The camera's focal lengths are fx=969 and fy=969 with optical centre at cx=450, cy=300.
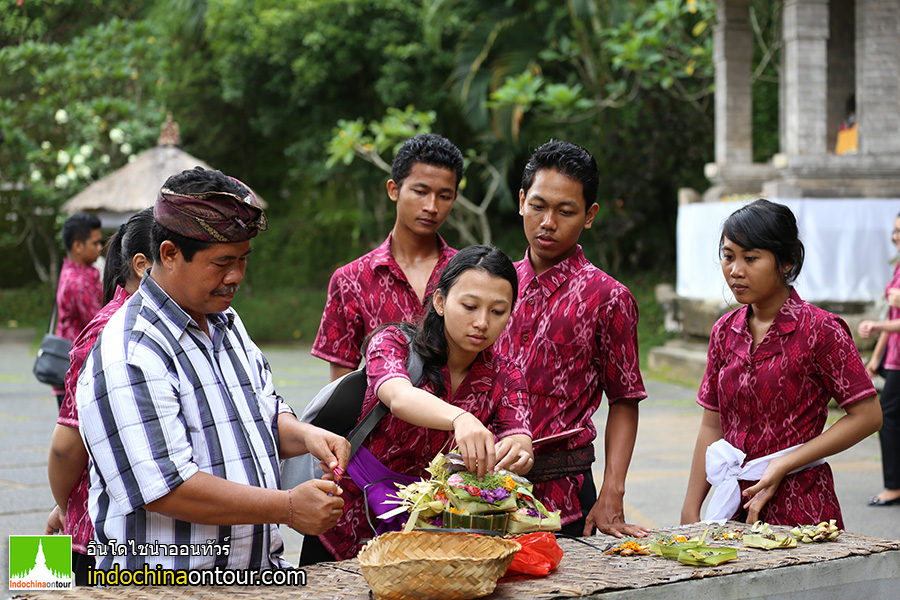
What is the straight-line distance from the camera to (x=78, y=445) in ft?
9.77

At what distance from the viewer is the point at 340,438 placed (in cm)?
252

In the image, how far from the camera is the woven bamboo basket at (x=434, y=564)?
2174 millimetres

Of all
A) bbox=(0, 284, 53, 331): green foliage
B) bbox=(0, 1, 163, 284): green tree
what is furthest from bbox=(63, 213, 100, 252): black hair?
bbox=(0, 284, 53, 331): green foliage

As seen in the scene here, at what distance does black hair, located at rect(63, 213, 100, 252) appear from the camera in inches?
264

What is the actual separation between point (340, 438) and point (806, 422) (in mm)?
1602

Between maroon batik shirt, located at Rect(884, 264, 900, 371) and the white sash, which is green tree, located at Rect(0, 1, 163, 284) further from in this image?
the white sash

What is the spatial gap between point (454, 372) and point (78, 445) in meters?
1.19

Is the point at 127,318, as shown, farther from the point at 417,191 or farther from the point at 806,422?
the point at 806,422

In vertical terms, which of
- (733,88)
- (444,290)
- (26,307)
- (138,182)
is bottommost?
(26,307)

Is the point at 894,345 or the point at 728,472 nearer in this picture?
the point at 728,472

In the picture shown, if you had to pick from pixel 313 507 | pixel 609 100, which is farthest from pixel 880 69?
pixel 313 507

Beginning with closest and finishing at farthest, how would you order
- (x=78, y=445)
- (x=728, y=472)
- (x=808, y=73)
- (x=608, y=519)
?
(x=78, y=445) < (x=608, y=519) < (x=728, y=472) < (x=808, y=73)

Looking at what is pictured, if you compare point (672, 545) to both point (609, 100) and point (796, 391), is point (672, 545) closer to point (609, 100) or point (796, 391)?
point (796, 391)

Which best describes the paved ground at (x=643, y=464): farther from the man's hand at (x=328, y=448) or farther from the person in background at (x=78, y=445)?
the man's hand at (x=328, y=448)
